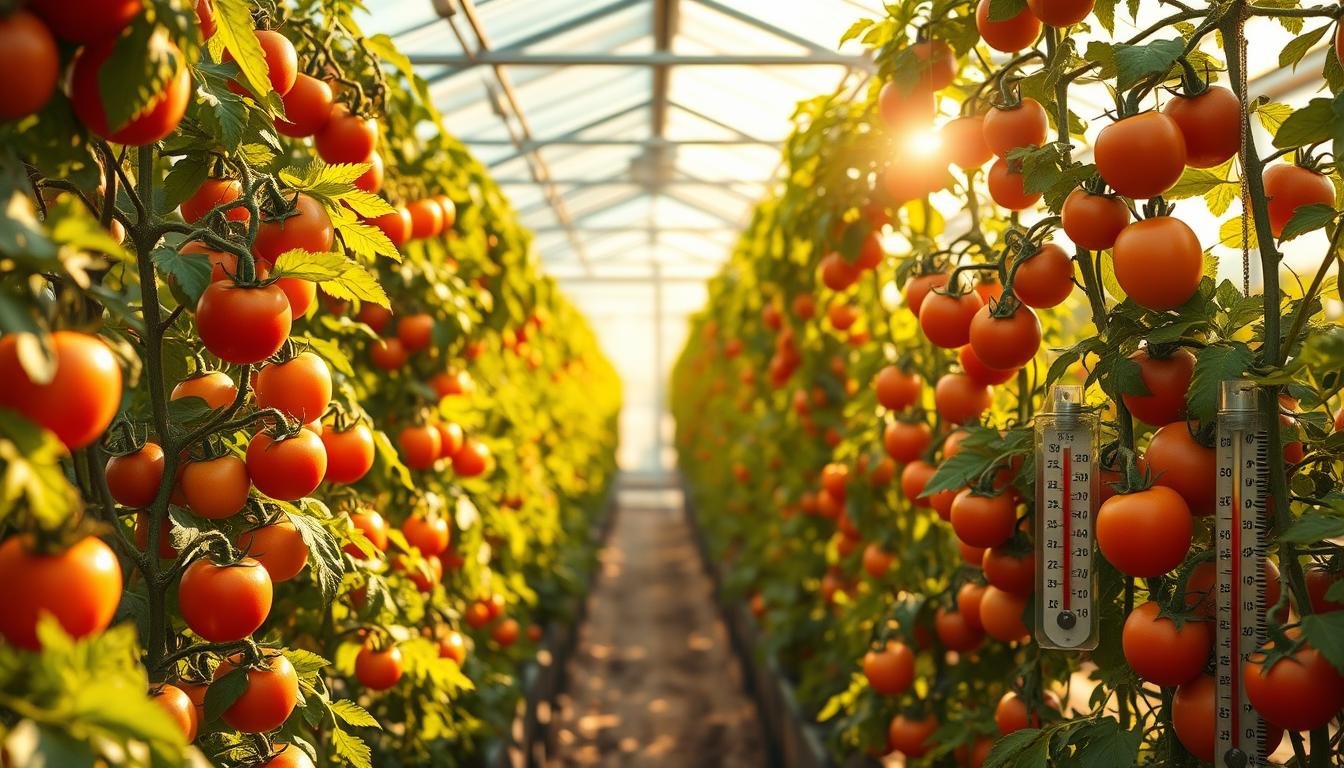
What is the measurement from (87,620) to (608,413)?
8261 millimetres

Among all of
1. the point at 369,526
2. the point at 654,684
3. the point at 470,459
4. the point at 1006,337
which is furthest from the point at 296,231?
the point at 654,684

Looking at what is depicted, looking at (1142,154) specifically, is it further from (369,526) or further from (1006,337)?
(369,526)

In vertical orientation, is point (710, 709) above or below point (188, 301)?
below

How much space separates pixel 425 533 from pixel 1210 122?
1.47 metres

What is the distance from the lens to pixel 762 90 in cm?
602

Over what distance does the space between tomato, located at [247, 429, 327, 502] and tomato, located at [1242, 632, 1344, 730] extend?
0.85 metres

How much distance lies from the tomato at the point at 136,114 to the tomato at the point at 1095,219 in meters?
0.83

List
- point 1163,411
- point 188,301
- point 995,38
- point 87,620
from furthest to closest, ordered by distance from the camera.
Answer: point 995,38
point 1163,411
point 188,301
point 87,620

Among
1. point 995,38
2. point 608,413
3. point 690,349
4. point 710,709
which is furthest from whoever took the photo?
point 608,413

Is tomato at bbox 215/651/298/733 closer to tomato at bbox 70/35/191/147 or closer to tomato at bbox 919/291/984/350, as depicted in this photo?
tomato at bbox 70/35/191/147

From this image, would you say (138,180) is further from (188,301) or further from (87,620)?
(87,620)

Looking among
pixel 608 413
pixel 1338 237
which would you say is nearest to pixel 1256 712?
pixel 1338 237

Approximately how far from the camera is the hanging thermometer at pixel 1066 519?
117 centimetres

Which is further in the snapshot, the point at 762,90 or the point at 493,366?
the point at 762,90
